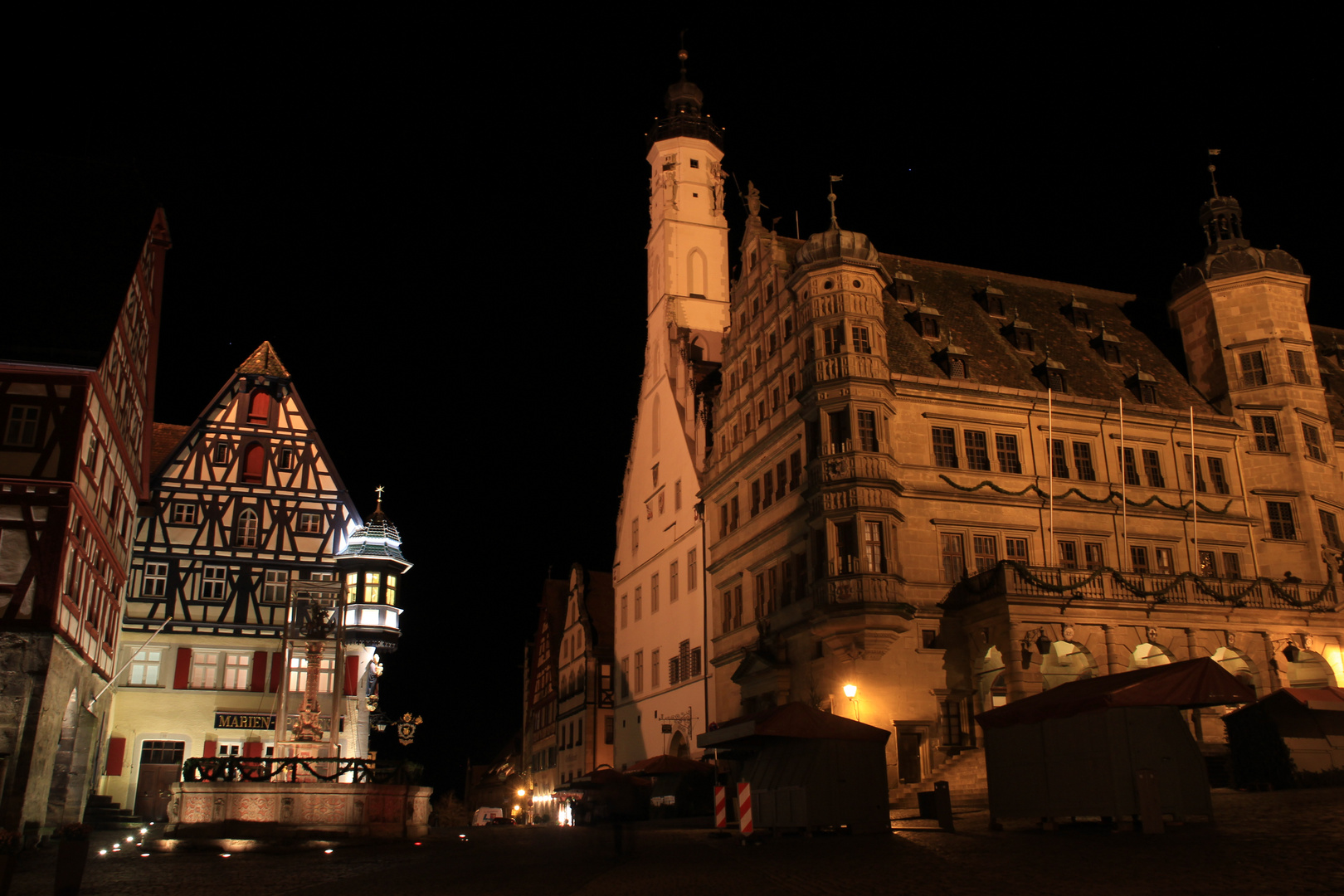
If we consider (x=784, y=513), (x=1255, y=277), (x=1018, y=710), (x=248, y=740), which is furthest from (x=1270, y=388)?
(x=248, y=740)

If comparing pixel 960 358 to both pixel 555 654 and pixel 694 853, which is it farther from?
pixel 555 654

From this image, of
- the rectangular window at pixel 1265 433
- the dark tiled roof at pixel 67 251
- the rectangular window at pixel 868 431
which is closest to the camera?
the dark tiled roof at pixel 67 251

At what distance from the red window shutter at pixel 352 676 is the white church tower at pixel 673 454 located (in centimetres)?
1180

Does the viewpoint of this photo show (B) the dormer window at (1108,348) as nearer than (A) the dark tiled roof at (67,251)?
No

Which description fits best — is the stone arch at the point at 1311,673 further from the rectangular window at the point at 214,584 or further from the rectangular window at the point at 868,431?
the rectangular window at the point at 214,584

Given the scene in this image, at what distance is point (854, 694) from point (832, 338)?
422 inches

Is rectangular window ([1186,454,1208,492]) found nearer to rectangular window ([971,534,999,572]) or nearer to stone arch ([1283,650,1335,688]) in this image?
stone arch ([1283,650,1335,688])

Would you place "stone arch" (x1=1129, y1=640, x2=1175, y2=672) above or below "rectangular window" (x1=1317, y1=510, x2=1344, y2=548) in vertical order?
below

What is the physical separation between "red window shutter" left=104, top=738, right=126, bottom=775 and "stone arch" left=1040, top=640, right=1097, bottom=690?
3253 centimetres

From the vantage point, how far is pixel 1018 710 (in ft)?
65.3

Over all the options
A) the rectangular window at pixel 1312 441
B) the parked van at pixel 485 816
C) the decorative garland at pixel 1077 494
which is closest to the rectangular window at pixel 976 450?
the decorative garland at pixel 1077 494

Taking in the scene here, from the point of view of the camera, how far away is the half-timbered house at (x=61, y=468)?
1059 inches

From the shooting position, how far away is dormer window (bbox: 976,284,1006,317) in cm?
4069

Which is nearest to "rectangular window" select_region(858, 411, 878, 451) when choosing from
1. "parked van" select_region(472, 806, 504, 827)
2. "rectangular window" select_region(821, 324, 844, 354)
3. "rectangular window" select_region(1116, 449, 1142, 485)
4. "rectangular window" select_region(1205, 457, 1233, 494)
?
"rectangular window" select_region(821, 324, 844, 354)
